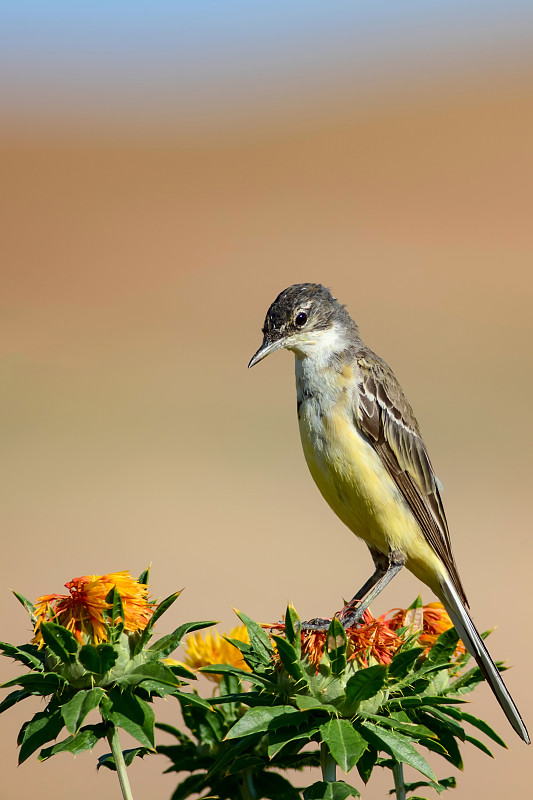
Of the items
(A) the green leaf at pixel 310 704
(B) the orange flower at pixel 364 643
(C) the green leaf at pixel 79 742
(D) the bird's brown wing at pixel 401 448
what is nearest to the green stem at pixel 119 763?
(C) the green leaf at pixel 79 742

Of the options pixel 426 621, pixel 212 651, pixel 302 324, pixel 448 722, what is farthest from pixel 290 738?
pixel 302 324

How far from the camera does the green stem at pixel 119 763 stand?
9.64ft

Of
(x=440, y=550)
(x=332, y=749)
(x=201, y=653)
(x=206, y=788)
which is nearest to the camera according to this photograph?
(x=332, y=749)

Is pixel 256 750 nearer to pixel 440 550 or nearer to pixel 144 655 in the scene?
pixel 144 655

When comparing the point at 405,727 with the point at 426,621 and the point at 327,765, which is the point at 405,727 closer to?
the point at 327,765

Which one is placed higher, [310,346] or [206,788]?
[310,346]

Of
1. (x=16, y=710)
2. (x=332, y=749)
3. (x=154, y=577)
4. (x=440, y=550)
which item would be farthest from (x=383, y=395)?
(x=154, y=577)

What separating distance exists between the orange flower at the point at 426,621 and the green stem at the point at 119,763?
1.44m

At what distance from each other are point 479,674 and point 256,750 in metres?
1.04

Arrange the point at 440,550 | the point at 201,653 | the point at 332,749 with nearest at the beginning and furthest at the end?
the point at 332,749, the point at 201,653, the point at 440,550

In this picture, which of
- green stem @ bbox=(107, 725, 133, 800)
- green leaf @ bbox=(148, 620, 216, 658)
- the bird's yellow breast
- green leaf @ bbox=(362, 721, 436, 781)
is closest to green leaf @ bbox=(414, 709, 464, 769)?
green leaf @ bbox=(362, 721, 436, 781)

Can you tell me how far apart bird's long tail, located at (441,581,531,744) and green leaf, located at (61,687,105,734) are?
1806mm

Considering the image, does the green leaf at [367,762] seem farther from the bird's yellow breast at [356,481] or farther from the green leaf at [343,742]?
the bird's yellow breast at [356,481]

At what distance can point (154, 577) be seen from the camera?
1627 centimetres
